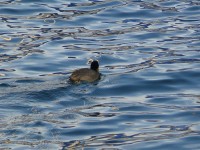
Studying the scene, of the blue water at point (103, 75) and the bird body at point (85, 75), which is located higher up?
the bird body at point (85, 75)

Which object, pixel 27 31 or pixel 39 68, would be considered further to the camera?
pixel 27 31

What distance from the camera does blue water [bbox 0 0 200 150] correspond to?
1733cm

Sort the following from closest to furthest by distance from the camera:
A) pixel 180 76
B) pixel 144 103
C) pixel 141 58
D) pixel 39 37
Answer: pixel 144 103, pixel 180 76, pixel 141 58, pixel 39 37

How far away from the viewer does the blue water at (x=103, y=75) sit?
17328 millimetres

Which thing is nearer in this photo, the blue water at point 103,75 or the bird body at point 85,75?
the blue water at point 103,75

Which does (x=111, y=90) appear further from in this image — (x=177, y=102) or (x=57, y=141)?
(x=57, y=141)

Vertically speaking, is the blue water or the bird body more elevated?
the bird body

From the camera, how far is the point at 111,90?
20.8 metres

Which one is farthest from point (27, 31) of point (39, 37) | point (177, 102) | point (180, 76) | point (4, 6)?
point (177, 102)

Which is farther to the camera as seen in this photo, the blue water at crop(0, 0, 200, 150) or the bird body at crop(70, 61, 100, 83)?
the bird body at crop(70, 61, 100, 83)

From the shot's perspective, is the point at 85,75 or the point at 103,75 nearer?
the point at 85,75

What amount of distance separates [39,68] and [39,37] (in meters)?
3.57

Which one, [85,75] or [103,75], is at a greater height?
[85,75]

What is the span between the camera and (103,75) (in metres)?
22.2
